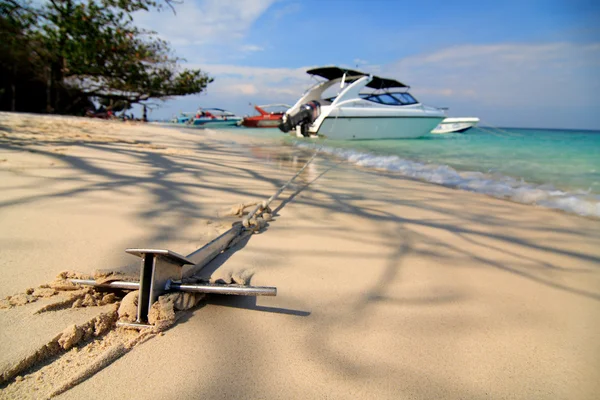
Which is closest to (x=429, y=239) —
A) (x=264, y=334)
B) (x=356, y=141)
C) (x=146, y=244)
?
(x=264, y=334)

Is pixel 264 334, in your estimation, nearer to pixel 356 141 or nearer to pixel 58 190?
pixel 58 190

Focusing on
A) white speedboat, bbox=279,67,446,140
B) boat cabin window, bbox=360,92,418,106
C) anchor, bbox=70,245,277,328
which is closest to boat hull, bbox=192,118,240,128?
white speedboat, bbox=279,67,446,140

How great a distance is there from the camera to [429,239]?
203 centimetres

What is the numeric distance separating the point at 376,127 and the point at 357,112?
120 centimetres

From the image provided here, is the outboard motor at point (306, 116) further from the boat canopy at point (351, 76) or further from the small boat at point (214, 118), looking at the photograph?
the small boat at point (214, 118)

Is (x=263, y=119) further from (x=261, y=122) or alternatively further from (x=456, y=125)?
(x=456, y=125)

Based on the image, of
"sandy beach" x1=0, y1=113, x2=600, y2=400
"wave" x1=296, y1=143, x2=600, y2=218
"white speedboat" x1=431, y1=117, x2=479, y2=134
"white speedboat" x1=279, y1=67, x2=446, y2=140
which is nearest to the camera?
"sandy beach" x1=0, y1=113, x2=600, y2=400

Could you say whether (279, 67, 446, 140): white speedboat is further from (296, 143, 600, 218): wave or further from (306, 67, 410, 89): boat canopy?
(296, 143, 600, 218): wave

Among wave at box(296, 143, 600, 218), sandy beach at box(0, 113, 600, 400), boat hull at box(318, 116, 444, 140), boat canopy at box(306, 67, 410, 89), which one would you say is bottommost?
sandy beach at box(0, 113, 600, 400)

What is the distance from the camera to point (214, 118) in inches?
1097

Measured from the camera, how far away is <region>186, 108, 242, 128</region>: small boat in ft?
88.7

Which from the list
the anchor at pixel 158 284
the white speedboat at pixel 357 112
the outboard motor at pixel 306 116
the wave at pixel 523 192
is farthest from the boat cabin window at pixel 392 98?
the anchor at pixel 158 284

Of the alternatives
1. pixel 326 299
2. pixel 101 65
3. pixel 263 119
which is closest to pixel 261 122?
pixel 263 119

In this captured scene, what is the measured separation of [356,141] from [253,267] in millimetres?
11994
